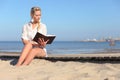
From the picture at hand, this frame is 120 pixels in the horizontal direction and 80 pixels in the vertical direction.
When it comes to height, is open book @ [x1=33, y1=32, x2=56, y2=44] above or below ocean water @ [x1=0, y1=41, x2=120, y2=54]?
above

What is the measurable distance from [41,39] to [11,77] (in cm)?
165

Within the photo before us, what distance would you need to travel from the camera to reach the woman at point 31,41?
7387 millimetres

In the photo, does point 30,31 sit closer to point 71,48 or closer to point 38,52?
point 38,52

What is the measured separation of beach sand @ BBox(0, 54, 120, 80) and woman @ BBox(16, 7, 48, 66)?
0.20 metres

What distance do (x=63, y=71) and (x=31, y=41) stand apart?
1536mm

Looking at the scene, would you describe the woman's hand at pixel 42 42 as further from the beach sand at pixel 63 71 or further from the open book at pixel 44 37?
the beach sand at pixel 63 71

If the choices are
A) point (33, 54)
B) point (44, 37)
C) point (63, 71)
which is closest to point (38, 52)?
point (33, 54)

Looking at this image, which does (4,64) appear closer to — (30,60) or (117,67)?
(30,60)

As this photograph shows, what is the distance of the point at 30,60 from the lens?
7473 mm

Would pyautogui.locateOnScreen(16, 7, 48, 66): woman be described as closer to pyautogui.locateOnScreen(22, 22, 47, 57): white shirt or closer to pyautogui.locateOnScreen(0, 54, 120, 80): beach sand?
pyautogui.locateOnScreen(22, 22, 47, 57): white shirt

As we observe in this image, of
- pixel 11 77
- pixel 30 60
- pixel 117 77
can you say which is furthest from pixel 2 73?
pixel 117 77

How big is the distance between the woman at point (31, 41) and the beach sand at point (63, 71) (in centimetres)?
20

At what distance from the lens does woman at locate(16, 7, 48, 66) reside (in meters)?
7.39

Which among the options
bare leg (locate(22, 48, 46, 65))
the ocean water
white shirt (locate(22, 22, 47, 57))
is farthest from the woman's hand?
the ocean water
